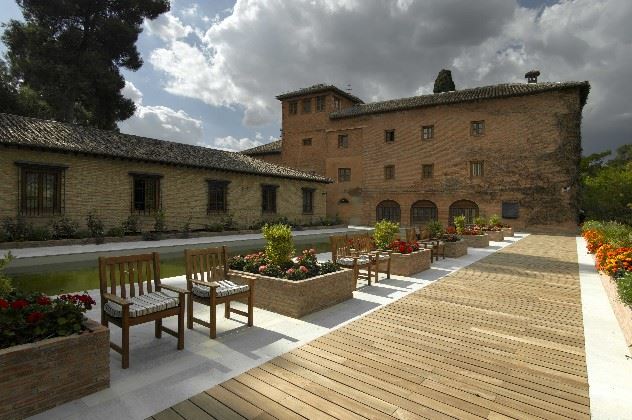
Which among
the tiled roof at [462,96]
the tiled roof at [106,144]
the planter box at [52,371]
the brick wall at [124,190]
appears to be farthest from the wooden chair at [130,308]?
the tiled roof at [462,96]

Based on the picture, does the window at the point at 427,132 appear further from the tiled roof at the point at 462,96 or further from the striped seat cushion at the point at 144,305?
the striped seat cushion at the point at 144,305

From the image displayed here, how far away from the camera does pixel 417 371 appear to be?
374cm

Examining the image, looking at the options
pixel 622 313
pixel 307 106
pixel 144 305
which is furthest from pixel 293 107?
pixel 144 305

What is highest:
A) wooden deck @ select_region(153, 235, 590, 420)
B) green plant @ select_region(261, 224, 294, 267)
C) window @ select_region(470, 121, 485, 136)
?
window @ select_region(470, 121, 485, 136)

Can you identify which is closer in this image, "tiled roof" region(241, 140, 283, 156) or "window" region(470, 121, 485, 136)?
"window" region(470, 121, 485, 136)

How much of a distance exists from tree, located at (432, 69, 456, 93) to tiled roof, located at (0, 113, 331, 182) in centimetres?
2188

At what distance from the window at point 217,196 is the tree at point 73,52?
41.9 feet

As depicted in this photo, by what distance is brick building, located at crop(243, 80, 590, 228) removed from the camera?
85.0ft

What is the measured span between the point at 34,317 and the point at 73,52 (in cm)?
3012

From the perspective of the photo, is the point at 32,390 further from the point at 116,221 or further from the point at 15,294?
the point at 116,221

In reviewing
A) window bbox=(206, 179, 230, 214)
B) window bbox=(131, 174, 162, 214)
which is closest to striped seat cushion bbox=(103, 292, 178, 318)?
window bbox=(131, 174, 162, 214)

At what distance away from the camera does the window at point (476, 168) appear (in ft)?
93.0

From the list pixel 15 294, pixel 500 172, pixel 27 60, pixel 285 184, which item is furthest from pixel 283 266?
pixel 27 60

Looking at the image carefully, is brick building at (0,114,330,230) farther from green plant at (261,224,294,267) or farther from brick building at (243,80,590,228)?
green plant at (261,224,294,267)
